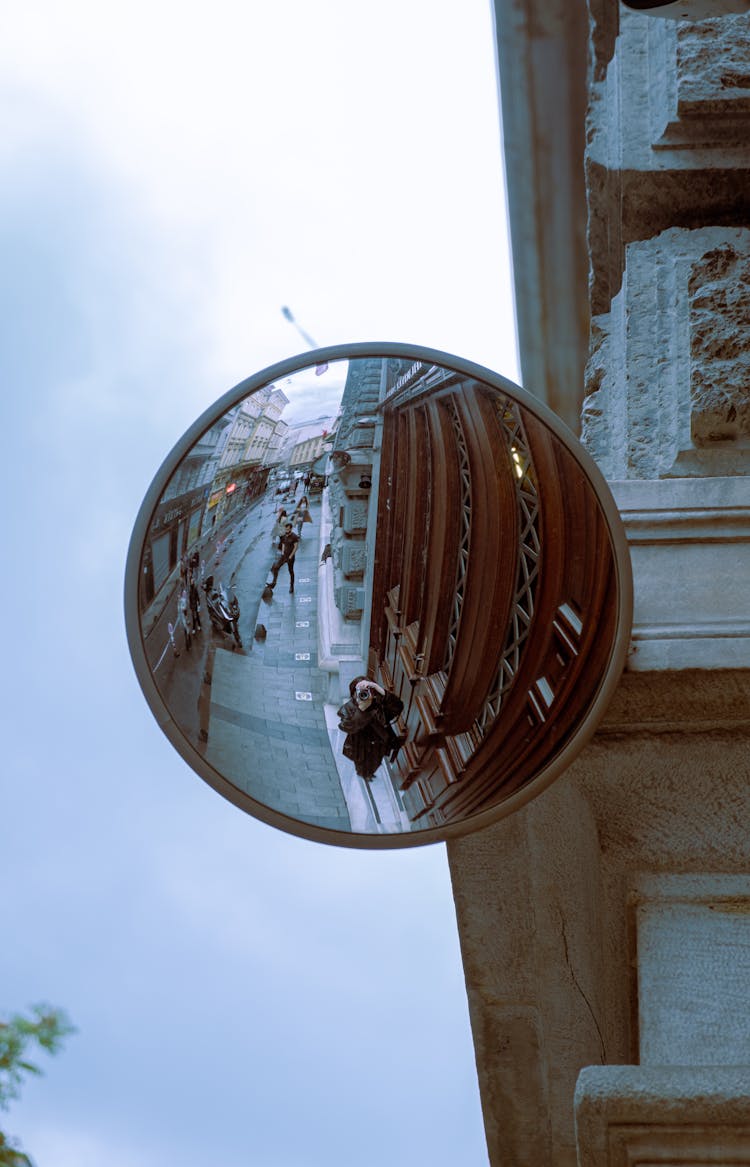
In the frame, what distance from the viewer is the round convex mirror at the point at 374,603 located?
69.0 inches

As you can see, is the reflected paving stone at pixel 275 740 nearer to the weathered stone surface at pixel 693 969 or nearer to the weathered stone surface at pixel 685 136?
the weathered stone surface at pixel 693 969

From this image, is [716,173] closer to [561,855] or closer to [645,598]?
[645,598]

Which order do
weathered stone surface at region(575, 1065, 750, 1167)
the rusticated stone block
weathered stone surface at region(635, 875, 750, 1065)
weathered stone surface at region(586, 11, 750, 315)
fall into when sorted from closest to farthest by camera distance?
weathered stone surface at region(575, 1065, 750, 1167) → weathered stone surface at region(635, 875, 750, 1065) → the rusticated stone block → weathered stone surface at region(586, 11, 750, 315)

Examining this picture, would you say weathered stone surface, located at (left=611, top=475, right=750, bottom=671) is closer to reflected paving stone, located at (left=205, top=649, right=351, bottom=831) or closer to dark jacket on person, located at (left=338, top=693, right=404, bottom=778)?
dark jacket on person, located at (left=338, top=693, right=404, bottom=778)

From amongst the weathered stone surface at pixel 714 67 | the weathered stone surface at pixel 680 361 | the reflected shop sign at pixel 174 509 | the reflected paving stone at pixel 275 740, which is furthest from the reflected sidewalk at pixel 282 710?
the weathered stone surface at pixel 714 67

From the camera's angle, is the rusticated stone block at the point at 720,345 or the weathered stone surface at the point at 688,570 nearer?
the weathered stone surface at the point at 688,570

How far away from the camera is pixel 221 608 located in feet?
5.90

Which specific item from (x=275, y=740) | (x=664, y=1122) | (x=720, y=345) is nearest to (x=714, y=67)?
(x=720, y=345)

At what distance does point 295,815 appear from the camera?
1.76m

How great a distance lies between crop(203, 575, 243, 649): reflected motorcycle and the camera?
1.79 m

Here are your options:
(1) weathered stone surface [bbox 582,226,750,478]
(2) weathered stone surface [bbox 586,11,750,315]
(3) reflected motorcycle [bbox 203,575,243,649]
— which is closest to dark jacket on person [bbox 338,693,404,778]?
(3) reflected motorcycle [bbox 203,575,243,649]

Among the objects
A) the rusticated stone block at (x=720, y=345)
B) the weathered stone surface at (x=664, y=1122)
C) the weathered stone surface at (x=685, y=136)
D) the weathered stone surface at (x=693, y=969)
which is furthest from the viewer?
the weathered stone surface at (x=685, y=136)

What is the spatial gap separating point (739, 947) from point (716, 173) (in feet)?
5.37

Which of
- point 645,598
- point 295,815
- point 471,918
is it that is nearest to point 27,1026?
point 471,918
